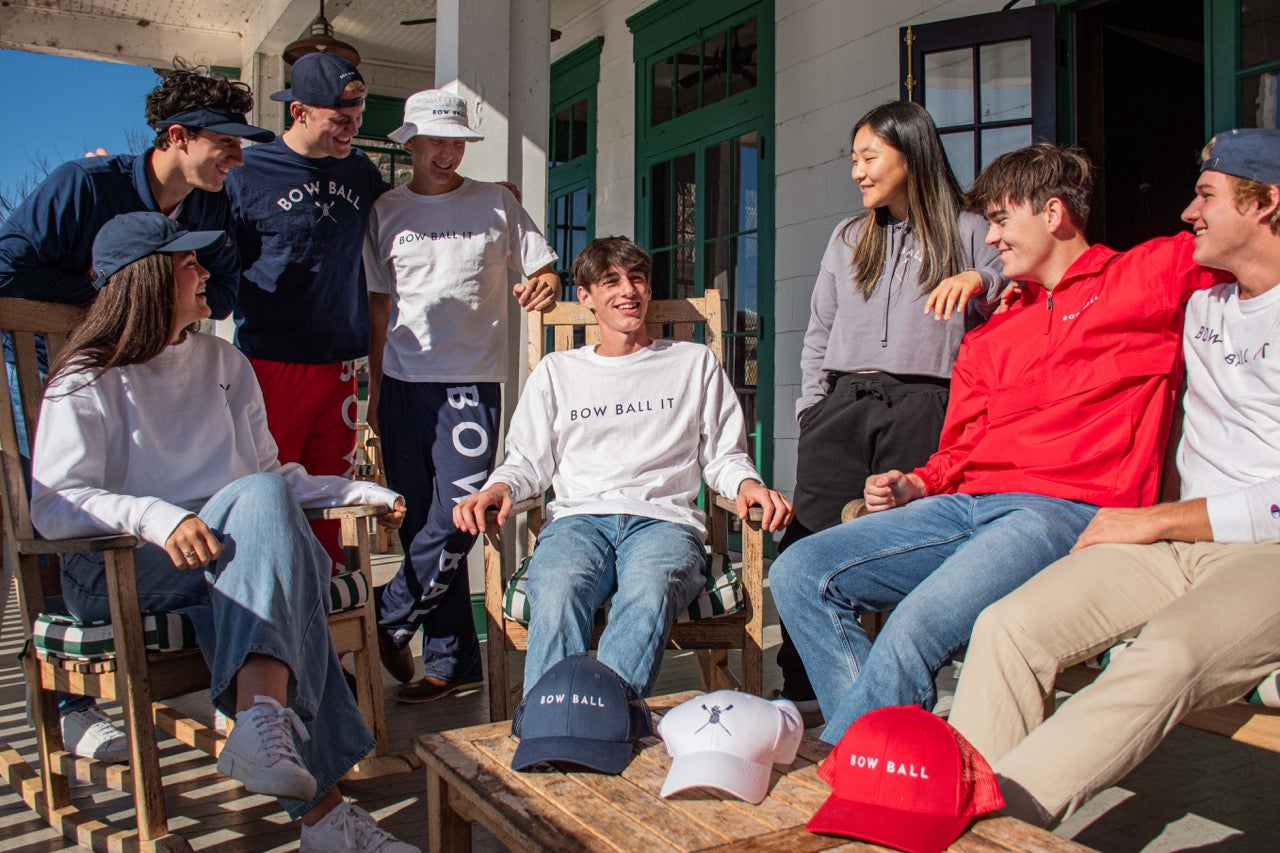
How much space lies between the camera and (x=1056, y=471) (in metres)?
2.04

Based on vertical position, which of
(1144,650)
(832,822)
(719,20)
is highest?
(719,20)

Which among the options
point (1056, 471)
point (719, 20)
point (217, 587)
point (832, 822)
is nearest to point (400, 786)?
point (217, 587)

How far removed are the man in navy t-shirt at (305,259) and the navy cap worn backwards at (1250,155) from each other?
2.06 m

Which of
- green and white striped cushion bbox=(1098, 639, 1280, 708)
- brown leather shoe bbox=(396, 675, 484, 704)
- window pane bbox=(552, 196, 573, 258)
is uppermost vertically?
window pane bbox=(552, 196, 573, 258)

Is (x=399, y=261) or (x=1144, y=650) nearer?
(x=1144, y=650)

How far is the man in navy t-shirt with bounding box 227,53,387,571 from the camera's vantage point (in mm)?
2791

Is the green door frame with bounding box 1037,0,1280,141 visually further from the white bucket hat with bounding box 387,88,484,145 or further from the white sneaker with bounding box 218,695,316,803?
the white sneaker with bounding box 218,695,316,803

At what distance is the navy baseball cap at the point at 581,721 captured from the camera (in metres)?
1.44

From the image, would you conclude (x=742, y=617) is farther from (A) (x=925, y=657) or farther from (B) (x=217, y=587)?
(B) (x=217, y=587)

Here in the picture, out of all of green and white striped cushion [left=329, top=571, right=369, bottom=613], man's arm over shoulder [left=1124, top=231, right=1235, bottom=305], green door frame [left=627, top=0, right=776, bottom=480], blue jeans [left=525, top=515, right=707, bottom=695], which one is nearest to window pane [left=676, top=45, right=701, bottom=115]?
green door frame [left=627, top=0, right=776, bottom=480]

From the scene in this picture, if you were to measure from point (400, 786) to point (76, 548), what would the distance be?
927 millimetres

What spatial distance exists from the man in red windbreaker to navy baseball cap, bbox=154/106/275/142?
1606mm

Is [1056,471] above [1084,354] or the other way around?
the other way around

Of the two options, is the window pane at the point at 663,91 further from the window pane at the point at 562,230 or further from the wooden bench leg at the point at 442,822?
the wooden bench leg at the point at 442,822
